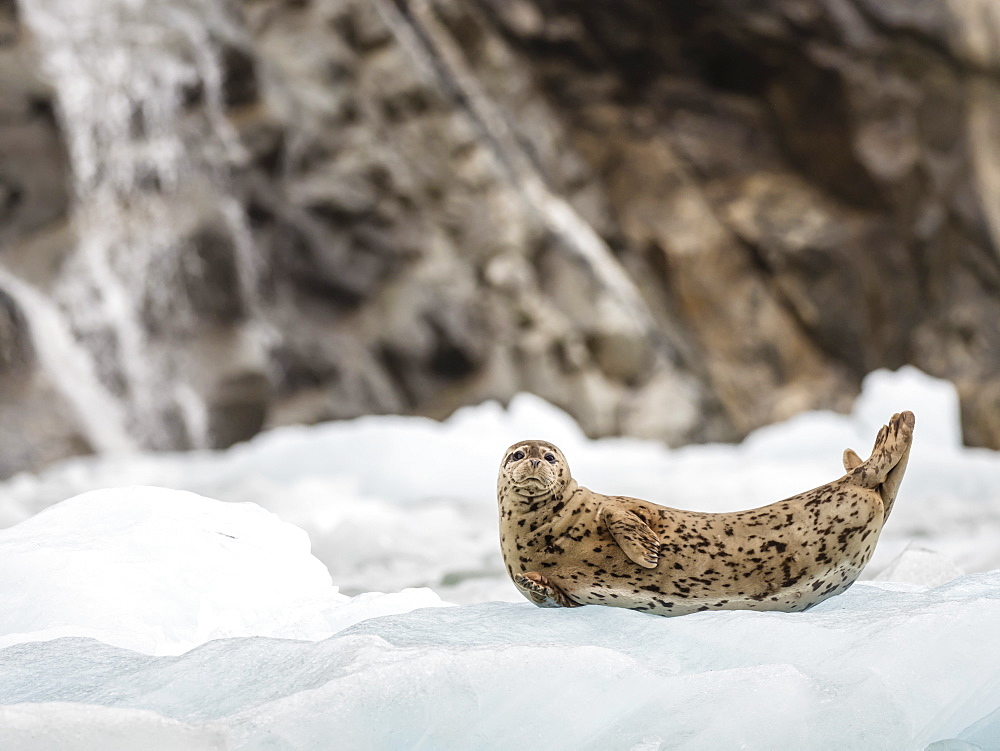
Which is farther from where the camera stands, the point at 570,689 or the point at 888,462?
the point at 888,462

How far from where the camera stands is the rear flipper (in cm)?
268

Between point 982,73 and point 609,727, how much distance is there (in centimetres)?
1343

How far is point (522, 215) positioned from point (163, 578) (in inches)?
384

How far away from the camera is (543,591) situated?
257 cm

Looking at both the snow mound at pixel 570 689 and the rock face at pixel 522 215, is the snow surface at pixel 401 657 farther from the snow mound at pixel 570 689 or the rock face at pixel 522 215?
the rock face at pixel 522 215

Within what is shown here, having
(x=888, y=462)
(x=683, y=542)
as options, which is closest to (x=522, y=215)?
(x=888, y=462)

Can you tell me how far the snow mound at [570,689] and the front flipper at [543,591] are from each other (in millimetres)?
315

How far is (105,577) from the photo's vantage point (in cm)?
263

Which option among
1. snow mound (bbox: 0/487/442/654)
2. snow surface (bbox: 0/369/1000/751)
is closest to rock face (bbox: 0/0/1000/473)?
snow mound (bbox: 0/487/442/654)

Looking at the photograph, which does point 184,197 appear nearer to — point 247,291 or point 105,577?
point 247,291

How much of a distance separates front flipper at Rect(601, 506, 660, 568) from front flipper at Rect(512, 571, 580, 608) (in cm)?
20

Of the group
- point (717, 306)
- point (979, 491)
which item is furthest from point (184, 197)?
point (979, 491)

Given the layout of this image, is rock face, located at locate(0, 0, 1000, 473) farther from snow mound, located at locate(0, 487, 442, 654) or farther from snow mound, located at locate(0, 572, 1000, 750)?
snow mound, located at locate(0, 572, 1000, 750)

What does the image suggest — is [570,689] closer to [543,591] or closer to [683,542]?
[543,591]
